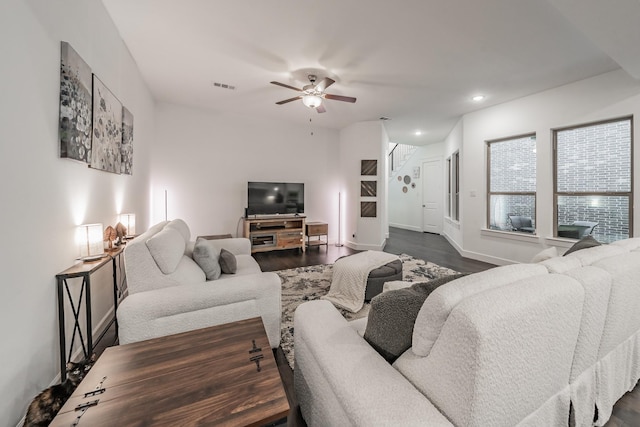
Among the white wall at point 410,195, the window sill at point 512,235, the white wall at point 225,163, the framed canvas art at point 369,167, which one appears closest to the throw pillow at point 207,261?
the white wall at point 225,163

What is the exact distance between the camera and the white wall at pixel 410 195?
7.93 m

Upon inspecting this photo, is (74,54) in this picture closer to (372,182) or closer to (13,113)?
(13,113)

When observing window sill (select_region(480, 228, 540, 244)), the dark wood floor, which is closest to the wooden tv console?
the dark wood floor

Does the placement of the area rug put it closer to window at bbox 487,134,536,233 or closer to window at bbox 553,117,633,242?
window at bbox 487,134,536,233

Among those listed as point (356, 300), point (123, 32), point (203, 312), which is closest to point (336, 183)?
point (356, 300)

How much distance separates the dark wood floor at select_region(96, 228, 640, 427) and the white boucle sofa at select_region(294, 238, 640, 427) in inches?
7.5

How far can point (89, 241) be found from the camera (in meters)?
1.80

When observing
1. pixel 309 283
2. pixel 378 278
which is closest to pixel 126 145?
pixel 309 283

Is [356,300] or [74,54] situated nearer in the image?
[74,54]

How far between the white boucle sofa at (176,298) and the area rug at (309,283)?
36cm

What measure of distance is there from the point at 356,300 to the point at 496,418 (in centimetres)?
193

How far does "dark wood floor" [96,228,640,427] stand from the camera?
1.38 metres

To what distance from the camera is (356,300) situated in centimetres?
262

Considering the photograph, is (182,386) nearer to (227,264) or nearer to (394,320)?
(394,320)
